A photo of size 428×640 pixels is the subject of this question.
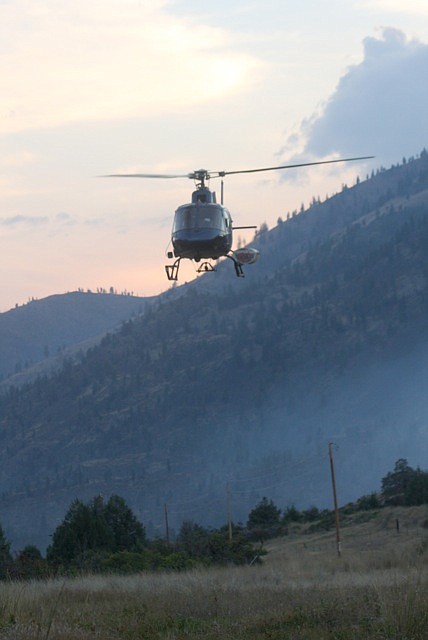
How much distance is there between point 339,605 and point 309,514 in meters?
68.8

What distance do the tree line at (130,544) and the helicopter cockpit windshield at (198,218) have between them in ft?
35.8

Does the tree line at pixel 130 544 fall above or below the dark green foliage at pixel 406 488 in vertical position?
below

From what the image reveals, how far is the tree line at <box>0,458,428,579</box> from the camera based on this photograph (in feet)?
126

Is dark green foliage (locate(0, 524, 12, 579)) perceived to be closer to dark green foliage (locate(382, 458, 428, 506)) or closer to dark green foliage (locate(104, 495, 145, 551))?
dark green foliage (locate(104, 495, 145, 551))

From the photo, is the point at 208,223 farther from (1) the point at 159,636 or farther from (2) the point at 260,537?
(2) the point at 260,537

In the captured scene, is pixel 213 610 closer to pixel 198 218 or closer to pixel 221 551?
pixel 198 218

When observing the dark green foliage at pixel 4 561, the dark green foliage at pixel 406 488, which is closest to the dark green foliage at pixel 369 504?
the dark green foliage at pixel 406 488

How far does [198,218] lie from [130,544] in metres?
27.9

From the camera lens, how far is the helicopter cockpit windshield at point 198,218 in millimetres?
35531

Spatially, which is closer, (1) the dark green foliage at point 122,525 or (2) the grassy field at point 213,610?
(2) the grassy field at point 213,610

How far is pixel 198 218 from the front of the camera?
3559 centimetres

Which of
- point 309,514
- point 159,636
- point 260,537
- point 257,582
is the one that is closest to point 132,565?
point 257,582

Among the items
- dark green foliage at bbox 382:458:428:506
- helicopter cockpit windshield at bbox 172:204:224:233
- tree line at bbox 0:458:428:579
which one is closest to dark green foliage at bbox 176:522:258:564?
tree line at bbox 0:458:428:579

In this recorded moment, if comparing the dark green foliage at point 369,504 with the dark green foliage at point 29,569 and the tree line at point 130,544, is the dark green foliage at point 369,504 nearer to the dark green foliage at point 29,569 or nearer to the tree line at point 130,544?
the tree line at point 130,544
